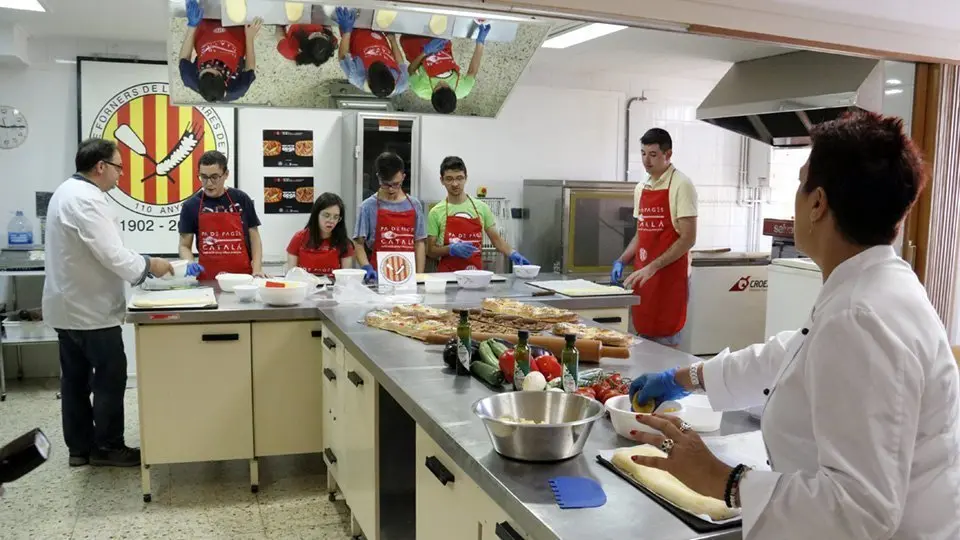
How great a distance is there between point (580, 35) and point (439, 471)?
13.2 ft

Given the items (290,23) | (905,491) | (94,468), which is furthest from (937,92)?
(94,468)

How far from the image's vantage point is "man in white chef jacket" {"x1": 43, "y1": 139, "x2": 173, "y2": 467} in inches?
151

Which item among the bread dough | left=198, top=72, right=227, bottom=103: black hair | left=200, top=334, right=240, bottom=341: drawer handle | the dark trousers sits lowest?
the dark trousers

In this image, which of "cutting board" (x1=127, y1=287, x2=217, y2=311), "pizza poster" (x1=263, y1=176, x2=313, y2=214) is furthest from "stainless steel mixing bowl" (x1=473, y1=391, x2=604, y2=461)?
"pizza poster" (x1=263, y1=176, x2=313, y2=214)

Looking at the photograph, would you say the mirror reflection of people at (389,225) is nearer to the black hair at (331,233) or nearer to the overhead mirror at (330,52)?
the black hair at (331,233)

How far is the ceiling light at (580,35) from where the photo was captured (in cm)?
502

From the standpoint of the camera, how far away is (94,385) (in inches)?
157

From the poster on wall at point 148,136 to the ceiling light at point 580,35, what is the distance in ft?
8.43

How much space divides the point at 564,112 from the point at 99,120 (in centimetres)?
380

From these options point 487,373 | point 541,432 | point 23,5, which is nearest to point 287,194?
point 23,5

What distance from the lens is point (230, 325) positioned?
11.5 feet

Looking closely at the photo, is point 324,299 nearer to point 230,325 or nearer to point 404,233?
point 230,325

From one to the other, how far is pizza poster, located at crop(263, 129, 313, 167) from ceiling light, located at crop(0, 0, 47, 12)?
72.6 inches

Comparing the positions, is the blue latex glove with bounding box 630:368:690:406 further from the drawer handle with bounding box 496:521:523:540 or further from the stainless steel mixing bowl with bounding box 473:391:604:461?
the drawer handle with bounding box 496:521:523:540
